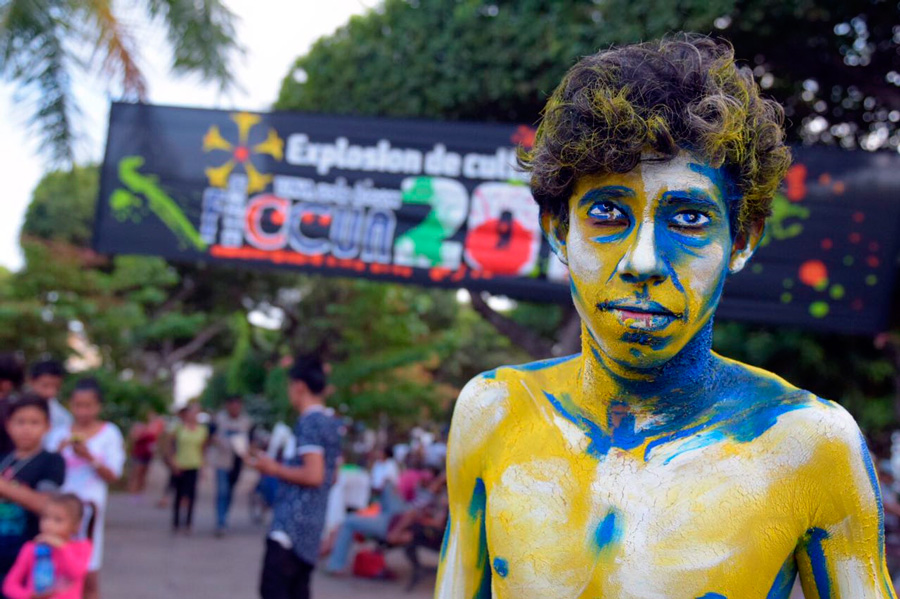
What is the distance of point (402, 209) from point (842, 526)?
5866 millimetres

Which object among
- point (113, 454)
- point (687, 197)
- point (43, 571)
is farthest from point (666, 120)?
point (113, 454)

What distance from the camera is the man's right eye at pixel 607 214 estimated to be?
1579mm

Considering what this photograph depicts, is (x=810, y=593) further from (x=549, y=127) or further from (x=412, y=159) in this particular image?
(x=412, y=159)

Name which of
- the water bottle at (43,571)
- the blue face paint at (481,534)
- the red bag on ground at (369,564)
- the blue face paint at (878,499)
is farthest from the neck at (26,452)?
the red bag on ground at (369,564)

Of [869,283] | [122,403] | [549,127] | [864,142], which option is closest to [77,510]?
[549,127]

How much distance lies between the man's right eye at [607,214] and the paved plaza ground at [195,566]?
6.76 meters

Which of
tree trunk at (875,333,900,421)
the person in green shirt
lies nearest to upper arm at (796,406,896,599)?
tree trunk at (875,333,900,421)

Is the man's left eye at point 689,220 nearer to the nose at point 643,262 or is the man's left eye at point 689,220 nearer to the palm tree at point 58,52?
the nose at point 643,262

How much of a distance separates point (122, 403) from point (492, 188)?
33.8 ft

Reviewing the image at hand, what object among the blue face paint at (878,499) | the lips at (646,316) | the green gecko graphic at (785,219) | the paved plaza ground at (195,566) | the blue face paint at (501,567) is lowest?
the paved plaza ground at (195,566)

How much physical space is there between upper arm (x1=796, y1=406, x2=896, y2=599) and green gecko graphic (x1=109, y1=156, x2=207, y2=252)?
6.37 metres

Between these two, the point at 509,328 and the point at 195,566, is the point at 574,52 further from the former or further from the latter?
the point at 195,566

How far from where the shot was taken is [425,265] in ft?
23.0

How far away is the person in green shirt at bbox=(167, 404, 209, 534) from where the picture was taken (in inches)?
406
